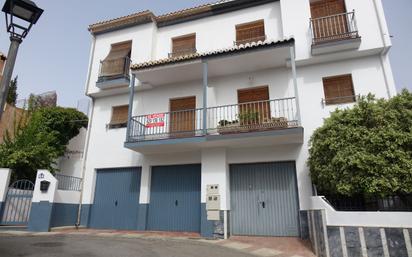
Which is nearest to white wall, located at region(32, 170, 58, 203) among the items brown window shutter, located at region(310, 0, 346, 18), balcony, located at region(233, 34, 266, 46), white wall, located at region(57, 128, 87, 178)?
white wall, located at region(57, 128, 87, 178)

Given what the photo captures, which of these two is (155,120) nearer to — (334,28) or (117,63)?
(117,63)

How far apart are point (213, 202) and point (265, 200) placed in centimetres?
197

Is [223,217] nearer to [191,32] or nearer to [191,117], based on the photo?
[191,117]

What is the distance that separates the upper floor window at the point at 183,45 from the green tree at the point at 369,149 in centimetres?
772

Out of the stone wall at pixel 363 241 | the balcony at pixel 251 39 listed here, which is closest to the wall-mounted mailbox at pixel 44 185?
the balcony at pixel 251 39

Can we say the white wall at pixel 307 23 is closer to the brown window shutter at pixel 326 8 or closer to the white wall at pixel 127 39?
the brown window shutter at pixel 326 8

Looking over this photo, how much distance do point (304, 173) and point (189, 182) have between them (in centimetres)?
Result: 463

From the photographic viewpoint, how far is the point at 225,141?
32.8 feet

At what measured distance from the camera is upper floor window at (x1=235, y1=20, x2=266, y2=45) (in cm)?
1220

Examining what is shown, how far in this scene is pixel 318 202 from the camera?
7.12 metres

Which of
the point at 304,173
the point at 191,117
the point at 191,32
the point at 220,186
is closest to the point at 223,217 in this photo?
the point at 220,186

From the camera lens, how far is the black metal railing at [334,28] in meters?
10.2

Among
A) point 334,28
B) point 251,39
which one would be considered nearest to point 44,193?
point 251,39

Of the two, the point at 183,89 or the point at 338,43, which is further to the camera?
the point at 183,89
